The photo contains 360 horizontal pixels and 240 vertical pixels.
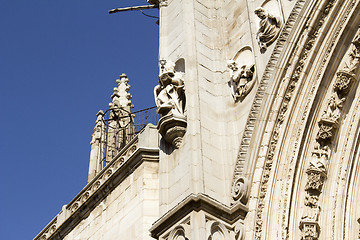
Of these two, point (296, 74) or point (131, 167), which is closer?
point (296, 74)

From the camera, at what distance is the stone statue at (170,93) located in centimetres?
1340

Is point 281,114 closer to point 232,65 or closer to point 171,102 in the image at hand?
point 232,65

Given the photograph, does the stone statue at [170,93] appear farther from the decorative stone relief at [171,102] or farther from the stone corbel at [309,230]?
the stone corbel at [309,230]

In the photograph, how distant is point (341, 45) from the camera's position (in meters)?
12.5

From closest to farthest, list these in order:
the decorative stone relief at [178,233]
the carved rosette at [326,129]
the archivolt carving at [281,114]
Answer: the decorative stone relief at [178,233]
the archivolt carving at [281,114]
the carved rosette at [326,129]

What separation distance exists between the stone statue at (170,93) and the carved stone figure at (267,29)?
1.57m

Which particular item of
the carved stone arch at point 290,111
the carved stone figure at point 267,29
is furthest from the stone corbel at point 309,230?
the carved stone figure at point 267,29

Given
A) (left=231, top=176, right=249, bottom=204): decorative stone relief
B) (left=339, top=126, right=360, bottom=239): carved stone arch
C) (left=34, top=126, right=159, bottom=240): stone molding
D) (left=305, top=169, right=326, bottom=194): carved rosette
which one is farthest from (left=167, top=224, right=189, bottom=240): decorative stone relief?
(left=34, top=126, right=159, bottom=240): stone molding

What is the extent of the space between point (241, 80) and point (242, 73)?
5.3 inches

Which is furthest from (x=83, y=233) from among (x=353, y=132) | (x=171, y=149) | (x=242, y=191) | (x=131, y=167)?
(x=353, y=132)

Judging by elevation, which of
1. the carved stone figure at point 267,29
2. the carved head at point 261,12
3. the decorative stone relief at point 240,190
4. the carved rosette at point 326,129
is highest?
the carved head at point 261,12

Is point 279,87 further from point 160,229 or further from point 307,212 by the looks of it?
point 160,229

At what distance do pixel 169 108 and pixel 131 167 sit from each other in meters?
1.97

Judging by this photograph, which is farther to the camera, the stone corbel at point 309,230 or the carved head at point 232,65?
the carved head at point 232,65
